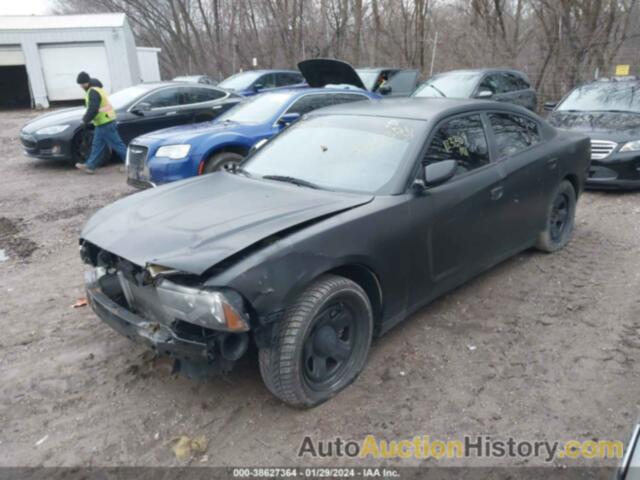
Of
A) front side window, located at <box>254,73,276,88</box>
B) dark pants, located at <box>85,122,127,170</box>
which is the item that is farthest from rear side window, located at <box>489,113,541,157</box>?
front side window, located at <box>254,73,276,88</box>

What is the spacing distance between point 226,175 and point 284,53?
23.4 m

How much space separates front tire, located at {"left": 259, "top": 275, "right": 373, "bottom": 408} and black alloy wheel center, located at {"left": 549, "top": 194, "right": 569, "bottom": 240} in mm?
2886

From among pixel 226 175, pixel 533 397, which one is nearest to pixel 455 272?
pixel 533 397

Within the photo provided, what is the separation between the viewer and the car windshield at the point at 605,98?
25.9 ft

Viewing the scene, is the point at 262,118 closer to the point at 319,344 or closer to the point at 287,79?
the point at 319,344

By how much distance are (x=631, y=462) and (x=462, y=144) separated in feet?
8.48

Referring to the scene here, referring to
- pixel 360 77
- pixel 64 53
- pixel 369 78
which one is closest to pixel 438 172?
pixel 360 77

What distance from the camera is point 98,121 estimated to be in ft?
28.6

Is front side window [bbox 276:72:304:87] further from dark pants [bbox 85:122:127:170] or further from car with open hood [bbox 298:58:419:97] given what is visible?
dark pants [bbox 85:122:127:170]

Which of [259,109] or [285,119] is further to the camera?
[259,109]

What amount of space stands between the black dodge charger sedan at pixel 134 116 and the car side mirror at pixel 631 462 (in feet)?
31.0

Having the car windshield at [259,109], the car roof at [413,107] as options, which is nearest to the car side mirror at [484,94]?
the car windshield at [259,109]

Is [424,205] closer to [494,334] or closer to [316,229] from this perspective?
[316,229]

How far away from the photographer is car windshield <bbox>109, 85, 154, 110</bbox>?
31.8 ft
